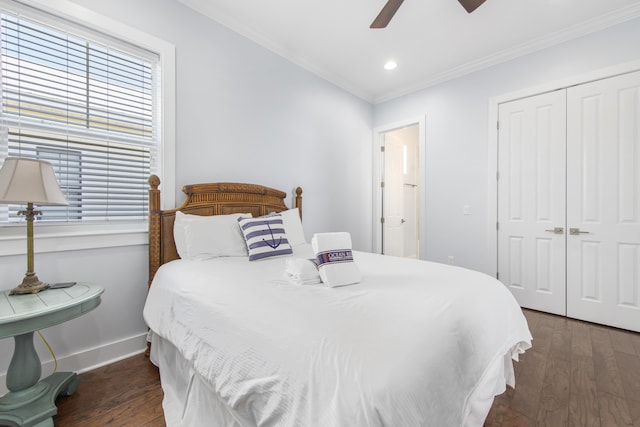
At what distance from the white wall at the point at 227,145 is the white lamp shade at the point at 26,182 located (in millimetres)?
554

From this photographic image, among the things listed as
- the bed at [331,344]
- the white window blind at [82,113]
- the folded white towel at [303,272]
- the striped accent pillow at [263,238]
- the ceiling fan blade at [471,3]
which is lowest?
the bed at [331,344]

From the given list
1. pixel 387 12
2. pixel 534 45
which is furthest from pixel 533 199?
pixel 387 12

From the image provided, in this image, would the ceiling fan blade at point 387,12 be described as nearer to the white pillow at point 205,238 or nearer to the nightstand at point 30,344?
the white pillow at point 205,238

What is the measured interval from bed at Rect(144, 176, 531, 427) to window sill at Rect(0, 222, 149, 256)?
470mm

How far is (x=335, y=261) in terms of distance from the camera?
1441 millimetres

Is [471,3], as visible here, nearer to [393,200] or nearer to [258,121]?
[258,121]

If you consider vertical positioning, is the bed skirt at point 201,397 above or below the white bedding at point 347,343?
below

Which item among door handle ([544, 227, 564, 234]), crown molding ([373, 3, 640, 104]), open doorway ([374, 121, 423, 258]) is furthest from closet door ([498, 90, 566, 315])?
open doorway ([374, 121, 423, 258])

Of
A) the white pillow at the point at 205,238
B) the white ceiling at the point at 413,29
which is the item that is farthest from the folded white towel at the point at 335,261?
the white ceiling at the point at 413,29

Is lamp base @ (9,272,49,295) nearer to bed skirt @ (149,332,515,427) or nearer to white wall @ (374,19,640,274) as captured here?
bed skirt @ (149,332,515,427)

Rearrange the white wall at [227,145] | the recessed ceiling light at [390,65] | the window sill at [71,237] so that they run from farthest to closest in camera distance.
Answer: the recessed ceiling light at [390,65]
the white wall at [227,145]
the window sill at [71,237]

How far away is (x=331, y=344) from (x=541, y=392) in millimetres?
1645

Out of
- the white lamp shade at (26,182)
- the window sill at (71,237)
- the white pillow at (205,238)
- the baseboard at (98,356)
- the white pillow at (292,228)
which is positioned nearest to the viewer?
the white lamp shade at (26,182)

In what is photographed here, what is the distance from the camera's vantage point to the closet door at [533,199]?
2.81 meters
